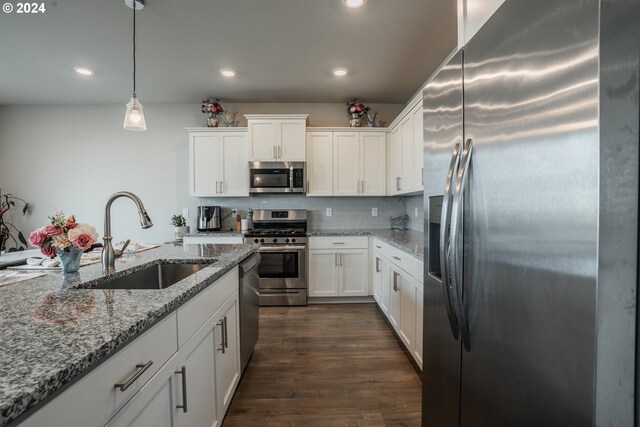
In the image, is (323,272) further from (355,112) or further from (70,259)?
(70,259)

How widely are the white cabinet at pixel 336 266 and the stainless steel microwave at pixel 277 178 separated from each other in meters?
0.76

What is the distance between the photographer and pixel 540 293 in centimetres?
71

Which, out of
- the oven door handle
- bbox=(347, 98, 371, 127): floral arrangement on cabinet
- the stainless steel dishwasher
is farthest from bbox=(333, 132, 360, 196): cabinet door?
the stainless steel dishwasher

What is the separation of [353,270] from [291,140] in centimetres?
181

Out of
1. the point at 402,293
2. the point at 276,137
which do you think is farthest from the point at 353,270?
the point at 276,137

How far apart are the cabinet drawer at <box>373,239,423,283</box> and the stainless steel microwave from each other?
1.23 m

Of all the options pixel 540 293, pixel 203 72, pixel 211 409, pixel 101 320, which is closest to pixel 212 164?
pixel 203 72

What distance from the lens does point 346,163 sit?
3852 mm

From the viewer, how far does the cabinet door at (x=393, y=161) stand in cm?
341

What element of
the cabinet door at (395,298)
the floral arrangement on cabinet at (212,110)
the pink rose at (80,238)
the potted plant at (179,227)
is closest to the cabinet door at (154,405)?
the pink rose at (80,238)

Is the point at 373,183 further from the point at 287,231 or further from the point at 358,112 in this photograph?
the point at 287,231

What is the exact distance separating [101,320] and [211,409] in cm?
87

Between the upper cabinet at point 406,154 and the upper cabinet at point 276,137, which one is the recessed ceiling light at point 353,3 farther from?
the upper cabinet at point 276,137

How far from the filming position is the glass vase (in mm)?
1330
